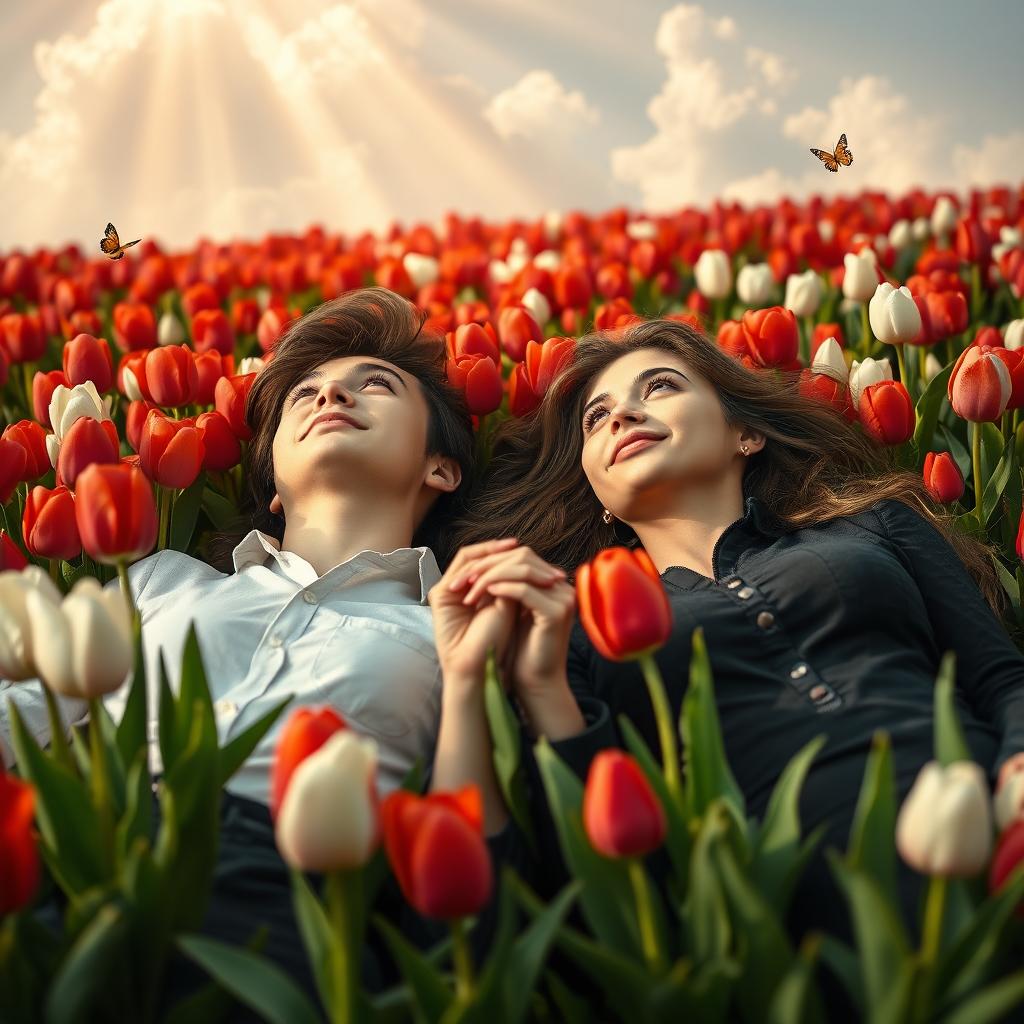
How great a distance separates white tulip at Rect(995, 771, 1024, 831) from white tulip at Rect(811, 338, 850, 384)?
1.89 meters

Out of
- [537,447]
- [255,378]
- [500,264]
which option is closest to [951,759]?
[537,447]

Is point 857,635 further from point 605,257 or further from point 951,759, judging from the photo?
point 605,257

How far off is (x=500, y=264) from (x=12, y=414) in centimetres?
244

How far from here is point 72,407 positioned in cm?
287

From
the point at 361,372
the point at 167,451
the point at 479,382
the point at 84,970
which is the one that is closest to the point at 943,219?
the point at 479,382

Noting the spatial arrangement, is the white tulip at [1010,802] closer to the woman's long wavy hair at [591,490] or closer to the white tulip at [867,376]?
the woman's long wavy hair at [591,490]

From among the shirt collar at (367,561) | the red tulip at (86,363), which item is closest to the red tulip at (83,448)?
the shirt collar at (367,561)

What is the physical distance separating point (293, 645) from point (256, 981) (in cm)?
107

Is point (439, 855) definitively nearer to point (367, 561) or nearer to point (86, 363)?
point (367, 561)

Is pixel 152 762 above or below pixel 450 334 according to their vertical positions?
below

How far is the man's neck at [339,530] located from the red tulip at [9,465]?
584mm

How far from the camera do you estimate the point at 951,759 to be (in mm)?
1652

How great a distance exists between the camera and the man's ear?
3143mm

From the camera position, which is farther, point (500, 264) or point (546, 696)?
point (500, 264)
